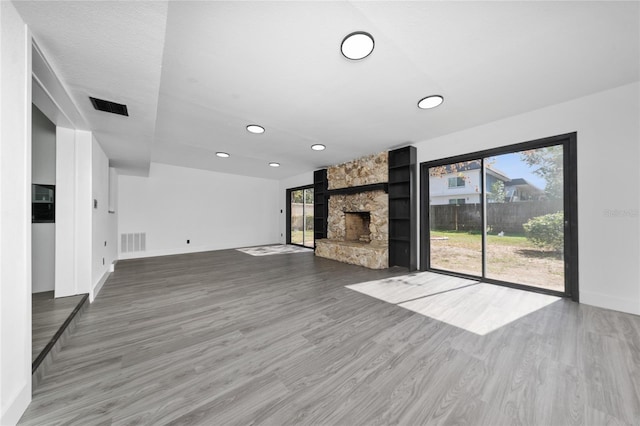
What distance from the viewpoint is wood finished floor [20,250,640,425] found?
1.14 metres

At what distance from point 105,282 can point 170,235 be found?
2674mm

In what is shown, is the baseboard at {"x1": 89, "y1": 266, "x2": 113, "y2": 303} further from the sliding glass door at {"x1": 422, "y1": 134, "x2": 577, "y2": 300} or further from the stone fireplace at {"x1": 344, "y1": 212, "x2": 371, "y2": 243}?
the sliding glass door at {"x1": 422, "y1": 134, "x2": 577, "y2": 300}

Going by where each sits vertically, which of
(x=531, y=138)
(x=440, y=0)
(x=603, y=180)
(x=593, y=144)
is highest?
(x=440, y=0)

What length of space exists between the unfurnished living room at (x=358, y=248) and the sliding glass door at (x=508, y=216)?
26 mm

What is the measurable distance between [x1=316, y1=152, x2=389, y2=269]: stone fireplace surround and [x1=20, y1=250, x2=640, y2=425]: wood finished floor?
6.32 ft

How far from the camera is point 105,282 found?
132 inches

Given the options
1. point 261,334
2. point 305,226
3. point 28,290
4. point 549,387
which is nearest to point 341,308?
point 261,334

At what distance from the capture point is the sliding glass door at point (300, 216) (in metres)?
7.13

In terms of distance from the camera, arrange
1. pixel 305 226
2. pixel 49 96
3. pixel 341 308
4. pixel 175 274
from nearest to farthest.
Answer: pixel 49 96 → pixel 341 308 → pixel 175 274 → pixel 305 226

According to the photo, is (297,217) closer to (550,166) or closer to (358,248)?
(358,248)

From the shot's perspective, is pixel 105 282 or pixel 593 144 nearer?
pixel 593 144

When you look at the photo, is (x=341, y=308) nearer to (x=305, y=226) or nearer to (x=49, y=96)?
(x=49, y=96)

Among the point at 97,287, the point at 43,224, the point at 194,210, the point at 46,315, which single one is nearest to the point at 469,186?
the point at 46,315

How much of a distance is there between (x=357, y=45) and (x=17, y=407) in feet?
9.62
